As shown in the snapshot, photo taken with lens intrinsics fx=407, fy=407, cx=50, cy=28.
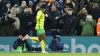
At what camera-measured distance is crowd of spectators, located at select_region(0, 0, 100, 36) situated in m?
19.1

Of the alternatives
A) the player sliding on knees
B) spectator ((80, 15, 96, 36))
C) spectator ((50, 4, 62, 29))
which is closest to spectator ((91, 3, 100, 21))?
spectator ((80, 15, 96, 36))

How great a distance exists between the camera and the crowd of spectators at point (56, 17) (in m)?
19.1

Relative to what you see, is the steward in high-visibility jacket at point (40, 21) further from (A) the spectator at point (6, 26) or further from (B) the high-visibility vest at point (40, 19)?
(A) the spectator at point (6, 26)

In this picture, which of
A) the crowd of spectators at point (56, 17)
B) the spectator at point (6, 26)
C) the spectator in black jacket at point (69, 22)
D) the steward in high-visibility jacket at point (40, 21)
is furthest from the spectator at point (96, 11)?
the spectator at point (6, 26)

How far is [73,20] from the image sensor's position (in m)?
19.1

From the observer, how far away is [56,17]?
1941 centimetres

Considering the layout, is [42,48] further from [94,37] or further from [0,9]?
[0,9]

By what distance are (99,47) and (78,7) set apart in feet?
8.04

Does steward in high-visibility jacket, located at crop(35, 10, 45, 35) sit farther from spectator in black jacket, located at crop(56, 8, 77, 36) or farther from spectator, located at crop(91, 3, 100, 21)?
spectator, located at crop(91, 3, 100, 21)

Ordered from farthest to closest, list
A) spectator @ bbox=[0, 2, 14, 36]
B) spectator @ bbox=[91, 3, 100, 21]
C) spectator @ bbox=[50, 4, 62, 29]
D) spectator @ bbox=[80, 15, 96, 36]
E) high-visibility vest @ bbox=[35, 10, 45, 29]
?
spectator @ bbox=[0, 2, 14, 36]
spectator @ bbox=[50, 4, 62, 29]
spectator @ bbox=[91, 3, 100, 21]
spectator @ bbox=[80, 15, 96, 36]
high-visibility vest @ bbox=[35, 10, 45, 29]

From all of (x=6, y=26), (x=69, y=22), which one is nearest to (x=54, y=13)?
(x=69, y=22)

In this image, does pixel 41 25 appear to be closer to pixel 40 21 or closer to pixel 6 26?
pixel 40 21

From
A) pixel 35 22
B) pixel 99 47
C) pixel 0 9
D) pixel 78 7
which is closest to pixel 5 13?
pixel 0 9

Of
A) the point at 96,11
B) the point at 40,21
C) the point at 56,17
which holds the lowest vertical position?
the point at 40,21
